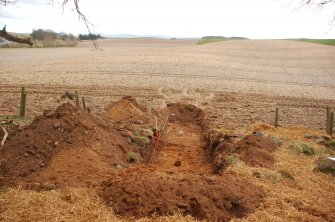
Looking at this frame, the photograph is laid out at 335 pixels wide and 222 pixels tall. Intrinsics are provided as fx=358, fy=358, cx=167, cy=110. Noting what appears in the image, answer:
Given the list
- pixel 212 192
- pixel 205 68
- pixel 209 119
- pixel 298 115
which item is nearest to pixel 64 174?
pixel 212 192

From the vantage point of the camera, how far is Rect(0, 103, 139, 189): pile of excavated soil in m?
7.75

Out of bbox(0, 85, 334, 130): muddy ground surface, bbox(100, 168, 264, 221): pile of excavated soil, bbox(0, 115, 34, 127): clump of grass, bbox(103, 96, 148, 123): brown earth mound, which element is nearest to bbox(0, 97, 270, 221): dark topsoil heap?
bbox(100, 168, 264, 221): pile of excavated soil

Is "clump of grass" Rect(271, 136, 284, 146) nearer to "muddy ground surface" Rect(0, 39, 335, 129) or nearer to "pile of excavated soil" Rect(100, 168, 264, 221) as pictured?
"muddy ground surface" Rect(0, 39, 335, 129)

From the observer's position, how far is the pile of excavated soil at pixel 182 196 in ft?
20.8

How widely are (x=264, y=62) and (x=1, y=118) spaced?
33876mm

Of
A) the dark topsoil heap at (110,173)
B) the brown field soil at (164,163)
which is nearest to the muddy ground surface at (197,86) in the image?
the brown field soil at (164,163)

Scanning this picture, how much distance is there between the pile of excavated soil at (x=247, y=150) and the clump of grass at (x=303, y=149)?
0.47 m

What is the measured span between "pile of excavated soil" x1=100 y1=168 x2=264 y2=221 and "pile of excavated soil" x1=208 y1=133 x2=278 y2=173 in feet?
5.35

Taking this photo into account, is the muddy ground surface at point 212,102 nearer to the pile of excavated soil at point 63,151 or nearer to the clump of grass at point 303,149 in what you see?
the clump of grass at point 303,149

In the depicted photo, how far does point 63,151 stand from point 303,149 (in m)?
6.45

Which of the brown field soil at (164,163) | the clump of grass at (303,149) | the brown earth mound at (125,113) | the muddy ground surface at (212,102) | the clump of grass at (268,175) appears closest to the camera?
the brown field soil at (164,163)

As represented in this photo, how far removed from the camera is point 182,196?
6.57 m

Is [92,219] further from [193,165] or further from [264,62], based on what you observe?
[264,62]

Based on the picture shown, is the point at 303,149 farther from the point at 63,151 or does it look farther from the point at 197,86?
the point at 197,86
